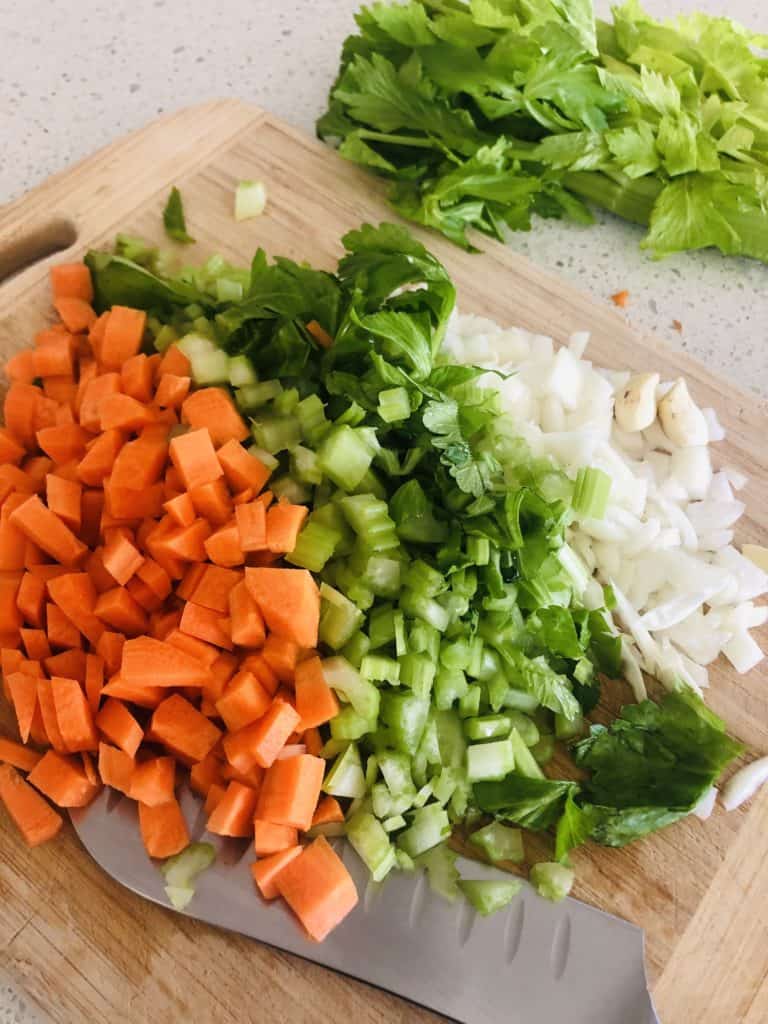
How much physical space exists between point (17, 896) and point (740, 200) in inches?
92.9

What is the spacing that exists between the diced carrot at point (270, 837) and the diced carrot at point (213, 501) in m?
0.57

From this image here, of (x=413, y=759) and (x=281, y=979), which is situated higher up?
(x=413, y=759)

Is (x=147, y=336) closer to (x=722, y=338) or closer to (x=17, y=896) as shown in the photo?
(x=17, y=896)

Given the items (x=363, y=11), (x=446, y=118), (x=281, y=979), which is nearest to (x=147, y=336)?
(x=446, y=118)

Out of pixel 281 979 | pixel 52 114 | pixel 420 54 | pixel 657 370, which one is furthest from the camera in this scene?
pixel 52 114

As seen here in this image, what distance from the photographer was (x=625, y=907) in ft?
5.41

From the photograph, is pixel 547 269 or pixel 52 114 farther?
pixel 52 114

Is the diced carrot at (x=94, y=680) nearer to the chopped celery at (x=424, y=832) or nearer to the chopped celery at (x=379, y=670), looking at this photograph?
the chopped celery at (x=379, y=670)

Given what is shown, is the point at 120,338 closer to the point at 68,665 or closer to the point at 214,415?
the point at 214,415

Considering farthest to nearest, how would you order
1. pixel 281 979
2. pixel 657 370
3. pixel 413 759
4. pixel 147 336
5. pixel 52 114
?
pixel 52 114 < pixel 657 370 < pixel 147 336 < pixel 413 759 < pixel 281 979

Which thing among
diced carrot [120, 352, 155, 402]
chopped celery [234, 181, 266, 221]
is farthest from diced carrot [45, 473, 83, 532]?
chopped celery [234, 181, 266, 221]

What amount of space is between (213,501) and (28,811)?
0.66 m

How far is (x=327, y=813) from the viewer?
1619 mm

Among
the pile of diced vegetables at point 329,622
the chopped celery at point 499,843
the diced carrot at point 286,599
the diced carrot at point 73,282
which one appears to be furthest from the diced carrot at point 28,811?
the diced carrot at point 73,282
